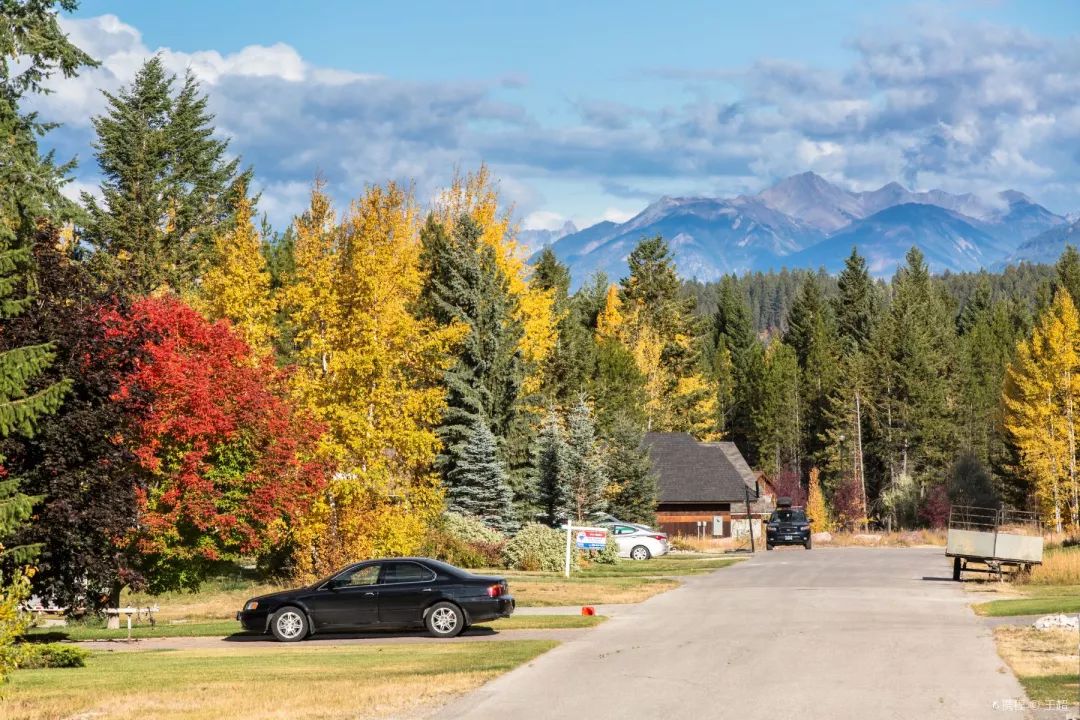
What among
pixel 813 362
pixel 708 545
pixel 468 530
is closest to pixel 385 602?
pixel 468 530

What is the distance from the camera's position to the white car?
4866 cm

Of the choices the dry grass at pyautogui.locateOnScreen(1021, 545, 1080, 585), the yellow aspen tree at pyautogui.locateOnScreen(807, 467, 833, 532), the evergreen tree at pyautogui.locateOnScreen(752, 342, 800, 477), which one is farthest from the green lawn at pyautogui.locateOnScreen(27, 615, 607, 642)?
the evergreen tree at pyautogui.locateOnScreen(752, 342, 800, 477)

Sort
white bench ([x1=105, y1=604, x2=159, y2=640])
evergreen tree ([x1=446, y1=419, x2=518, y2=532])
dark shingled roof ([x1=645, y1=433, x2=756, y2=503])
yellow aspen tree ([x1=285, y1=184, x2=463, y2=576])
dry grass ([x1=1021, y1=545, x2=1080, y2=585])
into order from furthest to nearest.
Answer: dark shingled roof ([x1=645, y1=433, x2=756, y2=503]) → evergreen tree ([x1=446, y1=419, x2=518, y2=532]) → yellow aspen tree ([x1=285, y1=184, x2=463, y2=576]) → dry grass ([x1=1021, y1=545, x2=1080, y2=585]) → white bench ([x1=105, y1=604, x2=159, y2=640])

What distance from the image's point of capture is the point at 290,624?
22.7 metres

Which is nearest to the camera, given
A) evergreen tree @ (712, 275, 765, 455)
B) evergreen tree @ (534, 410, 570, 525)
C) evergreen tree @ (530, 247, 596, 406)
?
evergreen tree @ (534, 410, 570, 525)

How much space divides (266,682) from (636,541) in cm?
3408

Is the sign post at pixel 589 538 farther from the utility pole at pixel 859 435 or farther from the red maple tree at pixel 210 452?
the utility pole at pixel 859 435

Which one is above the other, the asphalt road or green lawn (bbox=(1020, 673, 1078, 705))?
green lawn (bbox=(1020, 673, 1078, 705))

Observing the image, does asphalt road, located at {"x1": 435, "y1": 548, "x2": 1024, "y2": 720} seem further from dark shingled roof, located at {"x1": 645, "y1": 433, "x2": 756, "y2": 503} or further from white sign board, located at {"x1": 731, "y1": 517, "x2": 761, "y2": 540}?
white sign board, located at {"x1": 731, "y1": 517, "x2": 761, "y2": 540}

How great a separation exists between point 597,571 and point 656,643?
1987 cm

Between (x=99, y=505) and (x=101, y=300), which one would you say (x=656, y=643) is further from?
Result: (x=101, y=300)

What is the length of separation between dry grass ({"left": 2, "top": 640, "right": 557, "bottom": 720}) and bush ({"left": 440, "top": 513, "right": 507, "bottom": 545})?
811 inches

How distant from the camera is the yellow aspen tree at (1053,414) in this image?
67.5 meters

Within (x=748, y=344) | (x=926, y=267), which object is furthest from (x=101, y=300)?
(x=748, y=344)
